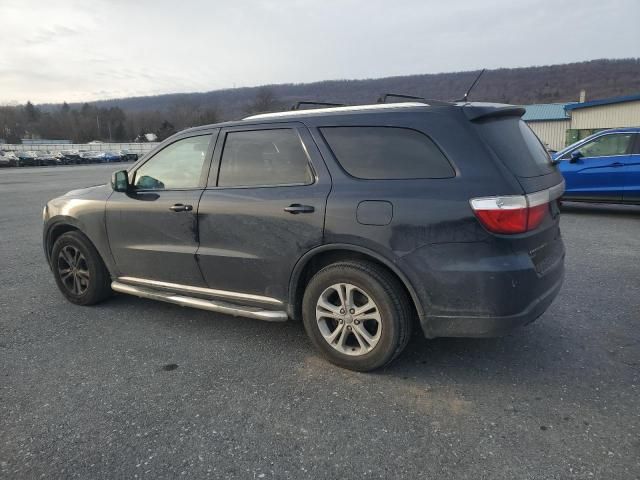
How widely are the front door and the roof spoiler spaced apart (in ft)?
6.56

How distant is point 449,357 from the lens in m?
3.51

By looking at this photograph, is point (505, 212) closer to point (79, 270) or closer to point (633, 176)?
point (79, 270)

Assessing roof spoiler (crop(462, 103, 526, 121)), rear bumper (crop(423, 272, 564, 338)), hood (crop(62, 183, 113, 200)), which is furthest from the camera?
hood (crop(62, 183, 113, 200))

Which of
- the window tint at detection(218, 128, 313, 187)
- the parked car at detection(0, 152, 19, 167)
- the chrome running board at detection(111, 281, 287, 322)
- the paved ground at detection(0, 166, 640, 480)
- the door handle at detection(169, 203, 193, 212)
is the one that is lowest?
the paved ground at detection(0, 166, 640, 480)

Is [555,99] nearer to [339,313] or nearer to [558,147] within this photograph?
[558,147]

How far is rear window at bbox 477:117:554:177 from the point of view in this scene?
300 centimetres

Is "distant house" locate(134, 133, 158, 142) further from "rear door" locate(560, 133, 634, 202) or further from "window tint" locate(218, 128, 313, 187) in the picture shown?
"window tint" locate(218, 128, 313, 187)

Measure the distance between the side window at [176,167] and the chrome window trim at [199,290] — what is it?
2.69 feet

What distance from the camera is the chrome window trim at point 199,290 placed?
3592mm

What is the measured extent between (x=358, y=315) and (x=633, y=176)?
316 inches

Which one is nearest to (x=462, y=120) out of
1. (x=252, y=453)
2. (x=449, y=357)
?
(x=449, y=357)

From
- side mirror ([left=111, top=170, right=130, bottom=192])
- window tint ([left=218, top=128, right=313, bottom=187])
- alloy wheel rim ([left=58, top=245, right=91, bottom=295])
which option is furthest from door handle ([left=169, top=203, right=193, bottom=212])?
alloy wheel rim ([left=58, top=245, right=91, bottom=295])

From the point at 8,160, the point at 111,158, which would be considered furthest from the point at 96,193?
the point at 111,158

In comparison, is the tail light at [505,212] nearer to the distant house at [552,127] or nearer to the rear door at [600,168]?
the rear door at [600,168]
